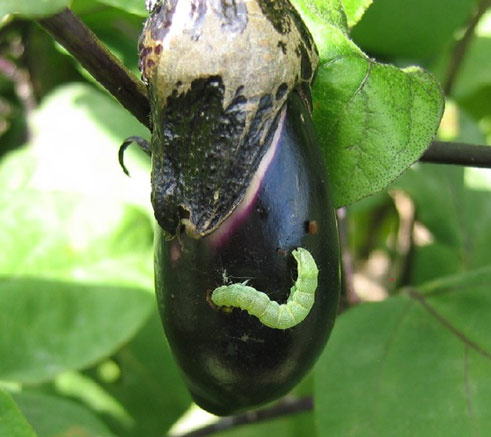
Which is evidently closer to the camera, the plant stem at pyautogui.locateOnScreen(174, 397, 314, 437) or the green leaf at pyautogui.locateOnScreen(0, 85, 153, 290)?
the green leaf at pyautogui.locateOnScreen(0, 85, 153, 290)

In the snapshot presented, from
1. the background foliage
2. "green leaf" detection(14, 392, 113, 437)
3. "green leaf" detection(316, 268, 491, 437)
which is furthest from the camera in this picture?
"green leaf" detection(14, 392, 113, 437)

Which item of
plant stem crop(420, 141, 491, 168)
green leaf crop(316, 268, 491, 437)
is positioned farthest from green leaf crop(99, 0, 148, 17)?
green leaf crop(316, 268, 491, 437)

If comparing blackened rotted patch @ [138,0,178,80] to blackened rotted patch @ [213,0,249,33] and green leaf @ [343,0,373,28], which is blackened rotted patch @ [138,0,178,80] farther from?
green leaf @ [343,0,373,28]

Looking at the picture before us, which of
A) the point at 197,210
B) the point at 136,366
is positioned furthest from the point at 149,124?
the point at 136,366

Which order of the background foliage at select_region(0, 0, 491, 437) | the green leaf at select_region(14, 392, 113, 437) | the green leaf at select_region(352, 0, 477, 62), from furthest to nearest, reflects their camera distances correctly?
the green leaf at select_region(352, 0, 477, 62), the green leaf at select_region(14, 392, 113, 437), the background foliage at select_region(0, 0, 491, 437)

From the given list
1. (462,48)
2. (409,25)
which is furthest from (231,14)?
(462,48)

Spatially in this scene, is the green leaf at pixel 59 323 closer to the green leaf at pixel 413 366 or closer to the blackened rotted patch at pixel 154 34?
the green leaf at pixel 413 366

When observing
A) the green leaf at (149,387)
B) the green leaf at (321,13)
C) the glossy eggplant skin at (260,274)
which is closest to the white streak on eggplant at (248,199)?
the glossy eggplant skin at (260,274)

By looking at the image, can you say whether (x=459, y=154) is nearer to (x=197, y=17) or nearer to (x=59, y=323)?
(x=197, y=17)
